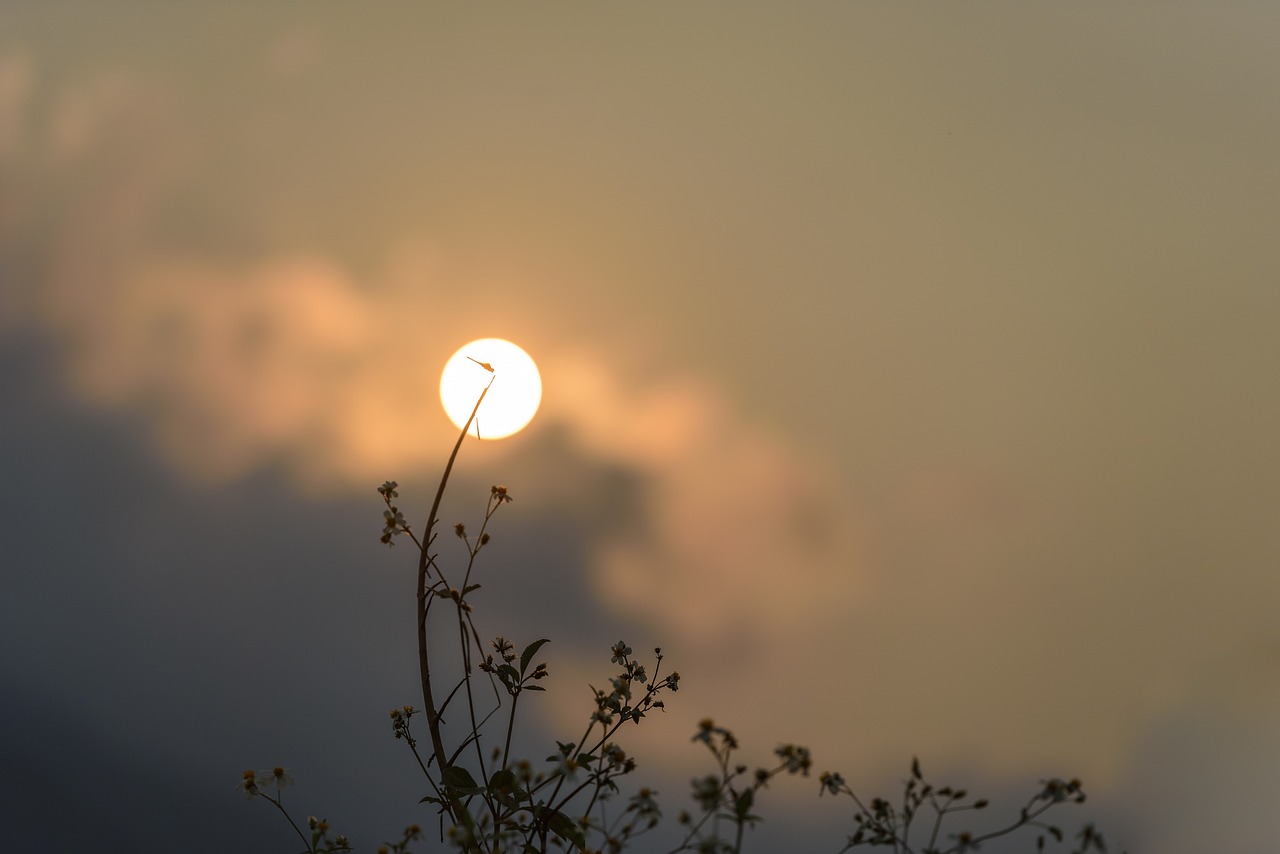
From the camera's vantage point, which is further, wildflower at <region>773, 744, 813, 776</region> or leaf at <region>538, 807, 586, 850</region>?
leaf at <region>538, 807, 586, 850</region>

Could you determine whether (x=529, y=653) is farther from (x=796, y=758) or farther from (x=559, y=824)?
(x=796, y=758)

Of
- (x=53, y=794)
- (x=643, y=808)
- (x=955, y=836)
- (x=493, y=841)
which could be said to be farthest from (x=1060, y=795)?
Answer: (x=53, y=794)

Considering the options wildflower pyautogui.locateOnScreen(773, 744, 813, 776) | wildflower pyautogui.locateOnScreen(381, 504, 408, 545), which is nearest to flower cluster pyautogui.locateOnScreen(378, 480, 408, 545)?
wildflower pyautogui.locateOnScreen(381, 504, 408, 545)

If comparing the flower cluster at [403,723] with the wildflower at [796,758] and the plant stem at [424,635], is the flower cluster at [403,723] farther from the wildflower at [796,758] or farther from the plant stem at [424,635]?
the wildflower at [796,758]

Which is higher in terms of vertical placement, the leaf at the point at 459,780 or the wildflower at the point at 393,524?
the wildflower at the point at 393,524

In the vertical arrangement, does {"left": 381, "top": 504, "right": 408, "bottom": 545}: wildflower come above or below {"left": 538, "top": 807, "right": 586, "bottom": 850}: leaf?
above

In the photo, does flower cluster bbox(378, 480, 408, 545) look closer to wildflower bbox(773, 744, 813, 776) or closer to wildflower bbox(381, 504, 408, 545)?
wildflower bbox(381, 504, 408, 545)

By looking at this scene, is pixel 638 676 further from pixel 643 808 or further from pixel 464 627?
pixel 643 808

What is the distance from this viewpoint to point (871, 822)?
6.61 feet

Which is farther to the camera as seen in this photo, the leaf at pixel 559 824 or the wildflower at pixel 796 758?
the leaf at pixel 559 824

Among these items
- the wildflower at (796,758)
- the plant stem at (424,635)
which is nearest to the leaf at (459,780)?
the plant stem at (424,635)

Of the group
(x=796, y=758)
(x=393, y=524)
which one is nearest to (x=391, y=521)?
(x=393, y=524)

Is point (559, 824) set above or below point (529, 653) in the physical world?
below

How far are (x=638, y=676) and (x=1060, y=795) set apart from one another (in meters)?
1.28
